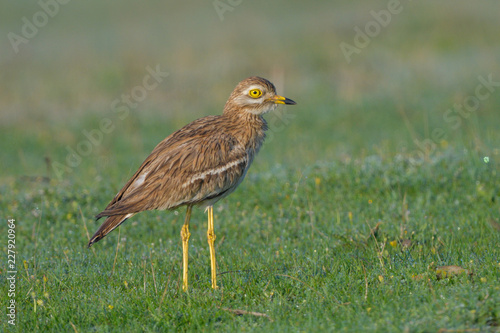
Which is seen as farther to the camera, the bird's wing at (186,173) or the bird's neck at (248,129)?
the bird's neck at (248,129)

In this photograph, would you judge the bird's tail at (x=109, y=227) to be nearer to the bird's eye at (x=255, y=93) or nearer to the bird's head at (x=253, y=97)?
the bird's head at (x=253, y=97)

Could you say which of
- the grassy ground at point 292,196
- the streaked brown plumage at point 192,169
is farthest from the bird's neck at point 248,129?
the grassy ground at point 292,196

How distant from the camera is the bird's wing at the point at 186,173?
20.9ft

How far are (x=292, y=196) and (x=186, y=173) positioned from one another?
2859 mm

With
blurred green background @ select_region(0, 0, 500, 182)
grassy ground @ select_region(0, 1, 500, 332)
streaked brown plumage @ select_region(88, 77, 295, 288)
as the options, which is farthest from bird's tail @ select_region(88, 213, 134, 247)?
blurred green background @ select_region(0, 0, 500, 182)

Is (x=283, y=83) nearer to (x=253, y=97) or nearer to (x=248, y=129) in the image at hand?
(x=253, y=97)

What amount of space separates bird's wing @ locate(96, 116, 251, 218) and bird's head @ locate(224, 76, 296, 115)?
49 cm

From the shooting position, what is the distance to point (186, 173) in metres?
6.44

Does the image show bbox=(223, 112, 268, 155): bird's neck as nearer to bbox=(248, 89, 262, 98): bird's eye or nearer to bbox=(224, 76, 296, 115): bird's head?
bbox=(224, 76, 296, 115): bird's head

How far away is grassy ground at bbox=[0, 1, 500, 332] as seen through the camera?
552 centimetres

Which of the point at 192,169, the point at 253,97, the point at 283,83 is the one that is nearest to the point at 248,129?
the point at 253,97

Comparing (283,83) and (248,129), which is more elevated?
(283,83)

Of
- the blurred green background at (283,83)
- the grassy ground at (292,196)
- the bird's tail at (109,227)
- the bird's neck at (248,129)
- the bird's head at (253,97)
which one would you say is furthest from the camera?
the blurred green background at (283,83)

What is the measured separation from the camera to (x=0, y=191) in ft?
33.9
